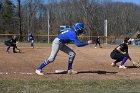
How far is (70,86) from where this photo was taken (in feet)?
32.6

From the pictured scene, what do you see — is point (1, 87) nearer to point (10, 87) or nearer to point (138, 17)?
point (10, 87)

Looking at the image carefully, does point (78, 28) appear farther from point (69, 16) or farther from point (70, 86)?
point (69, 16)

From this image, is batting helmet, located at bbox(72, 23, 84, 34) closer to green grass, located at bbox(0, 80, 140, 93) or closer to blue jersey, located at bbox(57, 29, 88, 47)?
blue jersey, located at bbox(57, 29, 88, 47)

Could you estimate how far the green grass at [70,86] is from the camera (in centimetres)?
929

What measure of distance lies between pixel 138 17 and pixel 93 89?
307 feet

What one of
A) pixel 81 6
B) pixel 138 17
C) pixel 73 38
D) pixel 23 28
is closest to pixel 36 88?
pixel 73 38

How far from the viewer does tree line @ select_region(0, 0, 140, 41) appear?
82.3m

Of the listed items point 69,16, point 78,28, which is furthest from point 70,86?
point 69,16

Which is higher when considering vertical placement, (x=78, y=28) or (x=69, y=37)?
(x=78, y=28)

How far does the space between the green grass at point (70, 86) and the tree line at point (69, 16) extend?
2684 inches

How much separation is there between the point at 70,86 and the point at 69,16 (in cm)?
8163

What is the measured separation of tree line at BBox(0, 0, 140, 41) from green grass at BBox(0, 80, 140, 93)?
68.2m

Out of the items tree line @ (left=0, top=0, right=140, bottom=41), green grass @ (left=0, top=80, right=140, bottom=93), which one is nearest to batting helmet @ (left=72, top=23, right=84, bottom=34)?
green grass @ (left=0, top=80, right=140, bottom=93)

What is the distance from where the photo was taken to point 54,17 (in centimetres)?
9488
